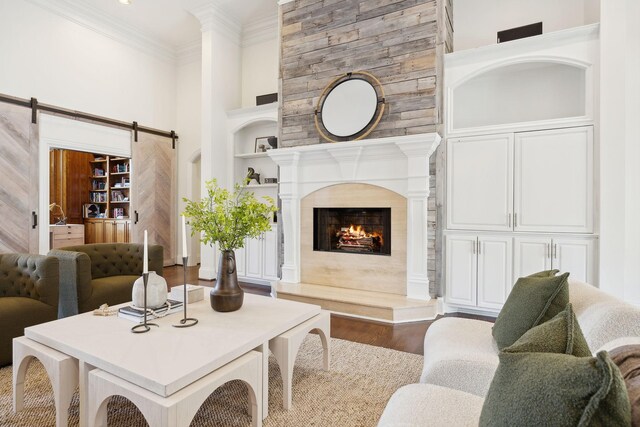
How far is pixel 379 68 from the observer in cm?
411

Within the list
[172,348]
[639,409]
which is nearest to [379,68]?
[172,348]

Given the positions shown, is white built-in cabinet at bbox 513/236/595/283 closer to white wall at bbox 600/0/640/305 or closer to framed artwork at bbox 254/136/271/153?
white wall at bbox 600/0/640/305

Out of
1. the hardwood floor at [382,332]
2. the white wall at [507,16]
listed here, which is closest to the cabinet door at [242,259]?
the hardwood floor at [382,332]

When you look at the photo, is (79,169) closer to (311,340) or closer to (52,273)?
(52,273)

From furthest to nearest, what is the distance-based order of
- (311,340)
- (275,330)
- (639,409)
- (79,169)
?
(79,169) → (311,340) → (275,330) → (639,409)

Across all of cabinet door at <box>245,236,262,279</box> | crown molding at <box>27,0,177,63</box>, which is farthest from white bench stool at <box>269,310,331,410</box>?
crown molding at <box>27,0,177,63</box>

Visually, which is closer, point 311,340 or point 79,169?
point 311,340

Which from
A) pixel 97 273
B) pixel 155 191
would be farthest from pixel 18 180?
pixel 97 273

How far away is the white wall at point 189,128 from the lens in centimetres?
677

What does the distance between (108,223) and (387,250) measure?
18.9 ft

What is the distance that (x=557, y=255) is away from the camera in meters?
3.44

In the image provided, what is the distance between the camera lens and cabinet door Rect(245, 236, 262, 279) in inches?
207

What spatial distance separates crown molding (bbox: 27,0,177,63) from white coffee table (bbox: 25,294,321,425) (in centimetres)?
538

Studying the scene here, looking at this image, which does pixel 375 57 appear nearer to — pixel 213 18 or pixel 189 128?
pixel 213 18
